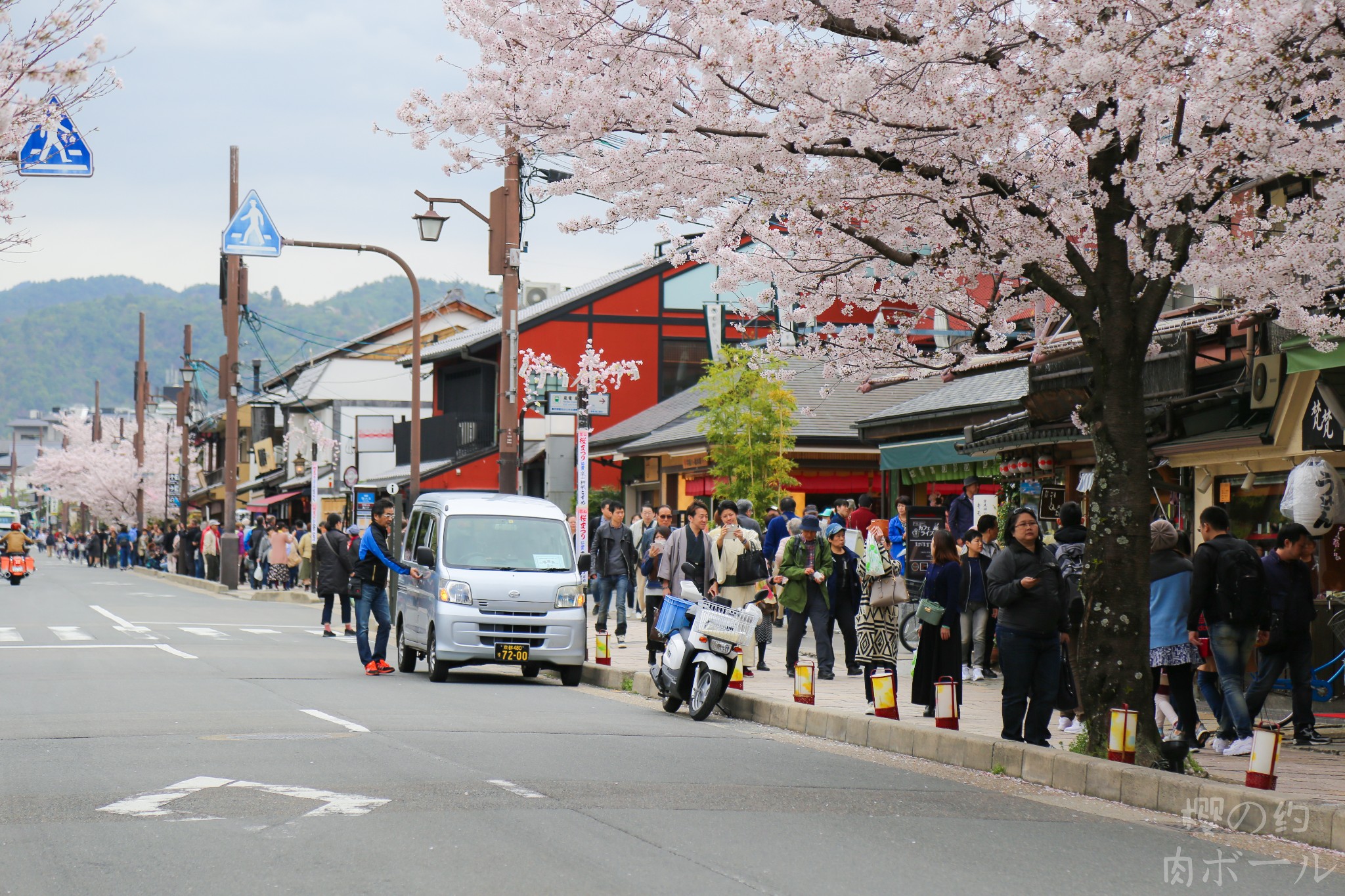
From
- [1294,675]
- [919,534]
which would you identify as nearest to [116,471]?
[919,534]

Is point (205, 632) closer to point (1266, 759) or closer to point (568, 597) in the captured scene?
point (568, 597)

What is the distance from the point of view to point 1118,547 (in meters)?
9.84

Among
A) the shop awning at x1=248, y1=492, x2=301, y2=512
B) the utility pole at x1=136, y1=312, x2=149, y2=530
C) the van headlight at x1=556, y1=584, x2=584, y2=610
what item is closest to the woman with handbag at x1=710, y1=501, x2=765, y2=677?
the van headlight at x1=556, y1=584, x2=584, y2=610

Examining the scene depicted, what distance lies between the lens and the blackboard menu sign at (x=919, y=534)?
19484 millimetres

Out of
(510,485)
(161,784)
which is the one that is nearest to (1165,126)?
(161,784)

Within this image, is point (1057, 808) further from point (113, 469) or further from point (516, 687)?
point (113, 469)

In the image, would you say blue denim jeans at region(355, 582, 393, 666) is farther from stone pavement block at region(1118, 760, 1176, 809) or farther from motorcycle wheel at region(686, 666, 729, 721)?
stone pavement block at region(1118, 760, 1176, 809)

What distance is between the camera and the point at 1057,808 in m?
8.79

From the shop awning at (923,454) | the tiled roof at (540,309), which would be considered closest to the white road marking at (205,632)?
the shop awning at (923,454)

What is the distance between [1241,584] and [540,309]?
120 ft

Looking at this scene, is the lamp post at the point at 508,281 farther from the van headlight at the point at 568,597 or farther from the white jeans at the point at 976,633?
the white jeans at the point at 976,633

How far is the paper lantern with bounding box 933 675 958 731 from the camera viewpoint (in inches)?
449

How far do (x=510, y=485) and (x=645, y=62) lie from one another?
446 inches

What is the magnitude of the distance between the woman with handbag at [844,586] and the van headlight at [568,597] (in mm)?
2828
